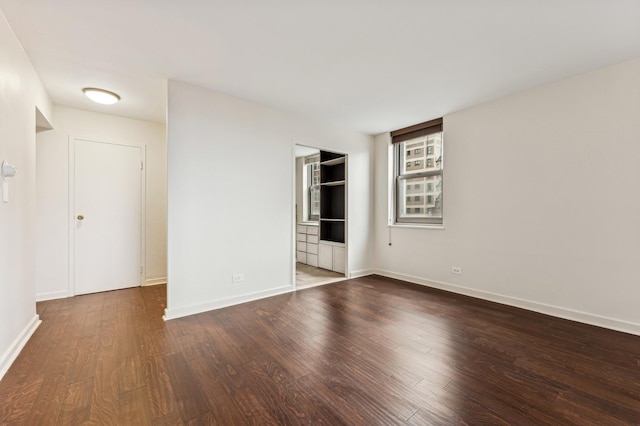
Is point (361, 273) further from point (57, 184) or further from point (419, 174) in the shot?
point (57, 184)

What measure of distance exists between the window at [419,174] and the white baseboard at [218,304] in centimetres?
236

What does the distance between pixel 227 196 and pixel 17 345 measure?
212 cm

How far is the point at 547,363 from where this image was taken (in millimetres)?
2041

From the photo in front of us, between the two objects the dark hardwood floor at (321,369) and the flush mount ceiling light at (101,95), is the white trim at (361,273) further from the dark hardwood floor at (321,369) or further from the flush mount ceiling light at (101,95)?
the flush mount ceiling light at (101,95)

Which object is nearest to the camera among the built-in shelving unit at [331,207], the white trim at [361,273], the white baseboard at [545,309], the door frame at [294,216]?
the white baseboard at [545,309]

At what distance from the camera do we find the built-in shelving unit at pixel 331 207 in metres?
5.28

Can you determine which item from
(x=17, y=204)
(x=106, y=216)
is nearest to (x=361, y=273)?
(x=106, y=216)

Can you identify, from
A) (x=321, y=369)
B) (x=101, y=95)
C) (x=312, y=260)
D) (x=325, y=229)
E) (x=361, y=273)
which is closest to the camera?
→ (x=321, y=369)

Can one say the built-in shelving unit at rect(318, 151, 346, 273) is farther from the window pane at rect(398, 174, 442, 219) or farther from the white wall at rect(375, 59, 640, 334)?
the white wall at rect(375, 59, 640, 334)

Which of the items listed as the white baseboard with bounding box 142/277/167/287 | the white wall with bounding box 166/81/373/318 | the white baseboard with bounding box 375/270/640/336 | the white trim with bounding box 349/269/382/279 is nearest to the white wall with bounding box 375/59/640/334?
the white baseboard with bounding box 375/270/640/336

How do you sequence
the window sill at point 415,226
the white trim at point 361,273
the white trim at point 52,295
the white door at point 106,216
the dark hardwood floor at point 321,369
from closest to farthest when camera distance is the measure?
the dark hardwood floor at point 321,369
the white trim at point 52,295
the white door at point 106,216
the window sill at point 415,226
the white trim at point 361,273

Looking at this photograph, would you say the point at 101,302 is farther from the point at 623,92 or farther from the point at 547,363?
the point at 623,92

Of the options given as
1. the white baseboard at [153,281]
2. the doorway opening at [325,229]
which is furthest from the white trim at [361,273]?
the white baseboard at [153,281]

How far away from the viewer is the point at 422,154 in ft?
14.6
